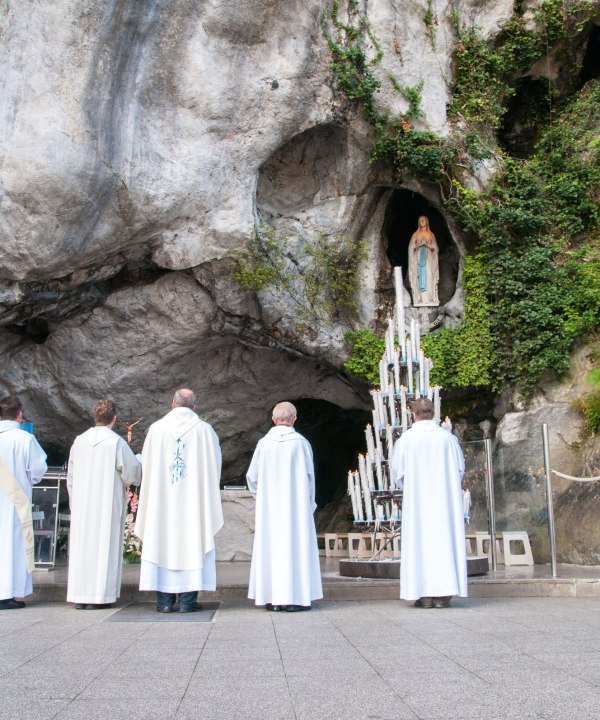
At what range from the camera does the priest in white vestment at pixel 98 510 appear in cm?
704

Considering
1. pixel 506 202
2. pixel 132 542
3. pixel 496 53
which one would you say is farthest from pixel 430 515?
pixel 496 53

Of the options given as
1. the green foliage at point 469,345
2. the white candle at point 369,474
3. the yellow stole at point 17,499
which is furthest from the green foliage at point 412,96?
the yellow stole at point 17,499

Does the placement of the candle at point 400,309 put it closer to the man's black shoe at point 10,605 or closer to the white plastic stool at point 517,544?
the white plastic stool at point 517,544

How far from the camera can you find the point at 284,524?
6.91m

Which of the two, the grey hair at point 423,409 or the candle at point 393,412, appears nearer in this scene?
the grey hair at point 423,409

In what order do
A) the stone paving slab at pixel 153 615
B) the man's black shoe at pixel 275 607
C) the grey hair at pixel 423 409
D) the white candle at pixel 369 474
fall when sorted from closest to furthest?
the stone paving slab at pixel 153 615, the man's black shoe at pixel 275 607, the grey hair at pixel 423 409, the white candle at pixel 369 474

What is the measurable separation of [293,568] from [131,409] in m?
9.06

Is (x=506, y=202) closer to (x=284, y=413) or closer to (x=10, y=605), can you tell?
(x=284, y=413)

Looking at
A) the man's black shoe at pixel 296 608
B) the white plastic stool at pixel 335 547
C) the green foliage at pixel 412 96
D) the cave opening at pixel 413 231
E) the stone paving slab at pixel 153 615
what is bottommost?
the stone paving slab at pixel 153 615

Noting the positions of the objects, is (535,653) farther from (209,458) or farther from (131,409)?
(131,409)

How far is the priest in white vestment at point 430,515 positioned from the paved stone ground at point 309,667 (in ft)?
1.78

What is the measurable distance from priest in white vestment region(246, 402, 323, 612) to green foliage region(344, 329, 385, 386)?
6.92m

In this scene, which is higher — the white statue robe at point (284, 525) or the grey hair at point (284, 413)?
the grey hair at point (284, 413)

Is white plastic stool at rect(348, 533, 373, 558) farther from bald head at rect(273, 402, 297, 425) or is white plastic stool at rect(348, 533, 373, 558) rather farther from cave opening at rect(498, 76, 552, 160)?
cave opening at rect(498, 76, 552, 160)
